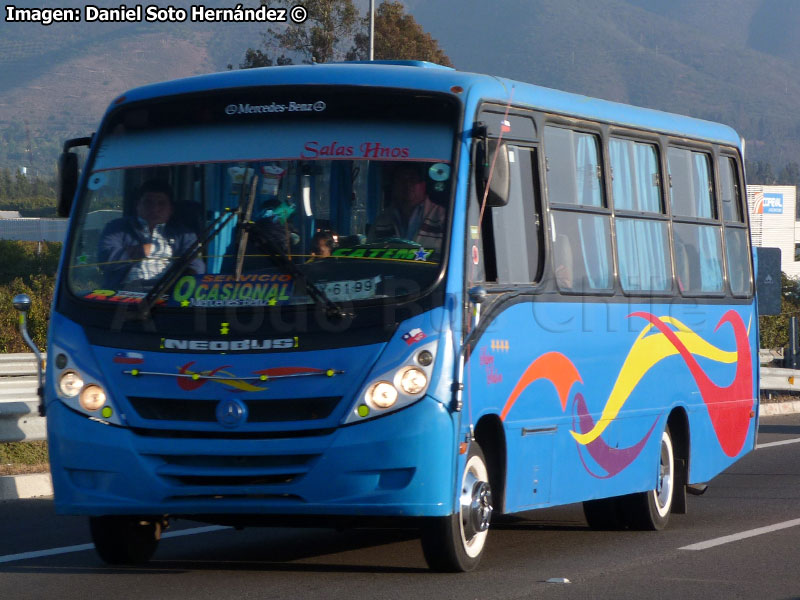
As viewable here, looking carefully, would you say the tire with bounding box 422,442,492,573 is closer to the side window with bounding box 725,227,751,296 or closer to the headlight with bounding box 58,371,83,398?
the headlight with bounding box 58,371,83,398

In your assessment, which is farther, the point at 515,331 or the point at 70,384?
the point at 515,331

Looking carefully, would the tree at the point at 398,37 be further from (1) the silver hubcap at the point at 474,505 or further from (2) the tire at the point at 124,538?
(1) the silver hubcap at the point at 474,505

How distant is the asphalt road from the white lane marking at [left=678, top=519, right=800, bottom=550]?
0.03 metres

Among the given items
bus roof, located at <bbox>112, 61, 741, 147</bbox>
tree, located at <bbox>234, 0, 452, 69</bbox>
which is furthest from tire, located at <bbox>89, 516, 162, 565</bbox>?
tree, located at <bbox>234, 0, 452, 69</bbox>

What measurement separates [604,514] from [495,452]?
8.73 feet

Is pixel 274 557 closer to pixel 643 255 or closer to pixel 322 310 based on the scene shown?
pixel 322 310

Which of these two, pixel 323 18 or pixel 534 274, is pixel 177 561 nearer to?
pixel 534 274

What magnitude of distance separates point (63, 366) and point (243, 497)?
4.01ft

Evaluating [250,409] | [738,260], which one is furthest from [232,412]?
[738,260]

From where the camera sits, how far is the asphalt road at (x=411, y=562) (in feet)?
25.5

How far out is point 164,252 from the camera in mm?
8133

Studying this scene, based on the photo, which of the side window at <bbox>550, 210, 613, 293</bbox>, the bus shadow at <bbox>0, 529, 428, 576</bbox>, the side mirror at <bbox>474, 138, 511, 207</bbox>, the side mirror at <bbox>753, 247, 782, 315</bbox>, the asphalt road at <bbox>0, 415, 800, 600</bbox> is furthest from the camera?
the side mirror at <bbox>753, 247, 782, 315</bbox>

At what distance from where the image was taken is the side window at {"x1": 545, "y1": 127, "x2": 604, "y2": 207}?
9.25 metres

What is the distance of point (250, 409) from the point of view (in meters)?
7.68
